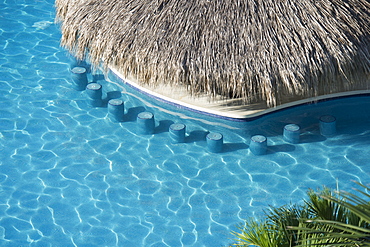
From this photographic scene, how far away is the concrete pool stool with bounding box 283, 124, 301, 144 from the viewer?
288 inches

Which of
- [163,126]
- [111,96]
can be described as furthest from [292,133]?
[111,96]

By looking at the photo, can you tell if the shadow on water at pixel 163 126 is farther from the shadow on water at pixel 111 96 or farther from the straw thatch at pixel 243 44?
the shadow on water at pixel 111 96

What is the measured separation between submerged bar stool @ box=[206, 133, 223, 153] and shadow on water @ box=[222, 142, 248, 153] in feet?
0.37

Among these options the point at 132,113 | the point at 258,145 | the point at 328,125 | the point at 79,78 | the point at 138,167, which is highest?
the point at 328,125

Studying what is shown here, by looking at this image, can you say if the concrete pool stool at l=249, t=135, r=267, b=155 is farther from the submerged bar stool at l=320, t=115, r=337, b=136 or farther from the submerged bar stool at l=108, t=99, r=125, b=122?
the submerged bar stool at l=108, t=99, r=125, b=122

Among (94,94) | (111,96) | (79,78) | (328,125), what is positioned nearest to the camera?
(328,125)

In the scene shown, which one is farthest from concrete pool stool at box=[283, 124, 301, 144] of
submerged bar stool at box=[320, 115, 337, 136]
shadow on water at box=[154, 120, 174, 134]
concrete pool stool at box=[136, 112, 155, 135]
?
concrete pool stool at box=[136, 112, 155, 135]

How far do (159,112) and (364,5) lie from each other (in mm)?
3404

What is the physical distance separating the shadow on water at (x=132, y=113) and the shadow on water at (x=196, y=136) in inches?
36.2

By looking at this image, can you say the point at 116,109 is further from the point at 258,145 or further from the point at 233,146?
the point at 258,145

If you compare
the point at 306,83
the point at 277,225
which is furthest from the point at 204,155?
the point at 277,225

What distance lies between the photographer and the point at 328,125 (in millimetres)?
7445

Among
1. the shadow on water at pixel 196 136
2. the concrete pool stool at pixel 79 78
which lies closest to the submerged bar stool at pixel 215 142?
the shadow on water at pixel 196 136

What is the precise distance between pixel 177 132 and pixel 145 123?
516 mm
